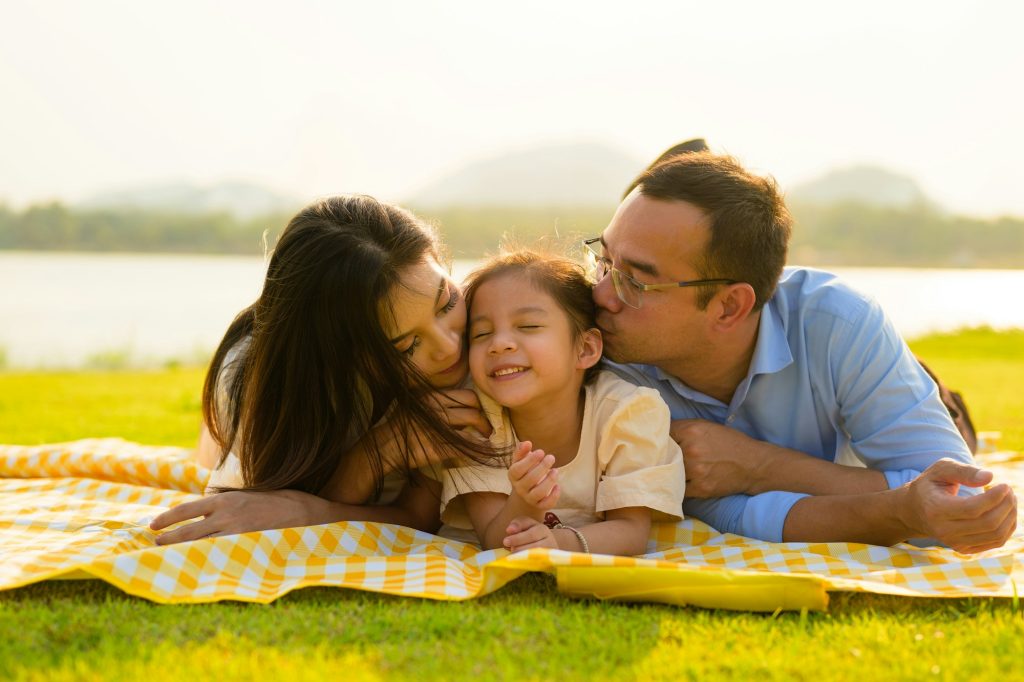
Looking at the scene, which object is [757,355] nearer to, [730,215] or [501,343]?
[730,215]

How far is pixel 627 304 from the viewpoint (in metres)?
3.71

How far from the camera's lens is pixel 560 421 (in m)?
3.54

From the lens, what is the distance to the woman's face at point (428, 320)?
335cm

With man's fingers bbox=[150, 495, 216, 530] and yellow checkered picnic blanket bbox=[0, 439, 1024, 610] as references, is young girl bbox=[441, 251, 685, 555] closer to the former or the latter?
yellow checkered picnic blanket bbox=[0, 439, 1024, 610]

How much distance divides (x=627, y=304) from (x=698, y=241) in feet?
1.22

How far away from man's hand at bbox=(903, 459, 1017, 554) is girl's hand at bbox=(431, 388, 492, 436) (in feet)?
4.87

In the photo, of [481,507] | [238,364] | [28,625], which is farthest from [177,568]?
[238,364]

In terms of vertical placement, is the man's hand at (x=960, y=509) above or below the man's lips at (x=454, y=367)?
below

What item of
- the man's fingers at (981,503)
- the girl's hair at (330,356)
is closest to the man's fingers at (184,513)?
the girl's hair at (330,356)

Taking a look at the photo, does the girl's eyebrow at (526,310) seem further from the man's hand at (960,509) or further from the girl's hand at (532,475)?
the man's hand at (960,509)

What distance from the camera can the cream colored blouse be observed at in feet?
11.2

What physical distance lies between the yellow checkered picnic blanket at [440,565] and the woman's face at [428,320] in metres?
0.64

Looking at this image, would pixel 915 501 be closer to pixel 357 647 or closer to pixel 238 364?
pixel 357 647

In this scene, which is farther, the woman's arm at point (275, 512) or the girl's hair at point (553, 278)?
the girl's hair at point (553, 278)
